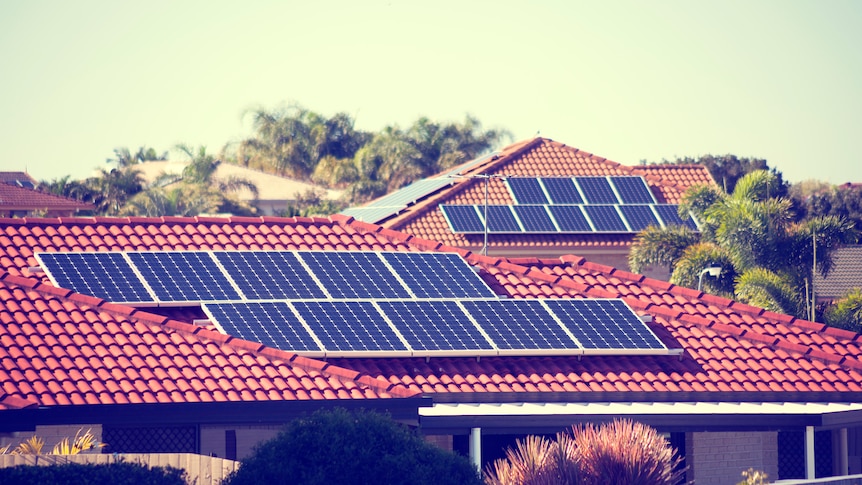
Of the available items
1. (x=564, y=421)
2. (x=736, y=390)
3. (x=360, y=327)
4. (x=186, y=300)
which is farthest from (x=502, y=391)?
(x=186, y=300)

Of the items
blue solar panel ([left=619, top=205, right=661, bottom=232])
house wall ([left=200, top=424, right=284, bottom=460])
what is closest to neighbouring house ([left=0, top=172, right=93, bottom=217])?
blue solar panel ([left=619, top=205, right=661, bottom=232])

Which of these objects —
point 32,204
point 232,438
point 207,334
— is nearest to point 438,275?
point 207,334

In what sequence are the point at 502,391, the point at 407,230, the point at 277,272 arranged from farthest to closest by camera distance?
the point at 407,230 < the point at 277,272 < the point at 502,391

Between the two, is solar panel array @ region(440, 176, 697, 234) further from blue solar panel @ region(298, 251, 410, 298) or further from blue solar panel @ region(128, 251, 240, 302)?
blue solar panel @ region(128, 251, 240, 302)

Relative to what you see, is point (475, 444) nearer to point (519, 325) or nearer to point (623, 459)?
point (519, 325)

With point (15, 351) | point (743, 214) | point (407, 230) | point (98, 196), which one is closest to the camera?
point (15, 351)

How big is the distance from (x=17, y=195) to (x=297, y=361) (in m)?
69.8

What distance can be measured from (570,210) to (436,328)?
28.6m

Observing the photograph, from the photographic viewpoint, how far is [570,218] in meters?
52.1

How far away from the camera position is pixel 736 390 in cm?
2466

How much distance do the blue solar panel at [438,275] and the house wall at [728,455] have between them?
15.6 feet

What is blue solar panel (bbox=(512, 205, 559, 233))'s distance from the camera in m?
51.2

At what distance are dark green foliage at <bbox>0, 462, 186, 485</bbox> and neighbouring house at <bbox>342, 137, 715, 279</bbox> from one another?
2951 cm

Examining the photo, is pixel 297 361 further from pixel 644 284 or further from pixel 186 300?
pixel 644 284
